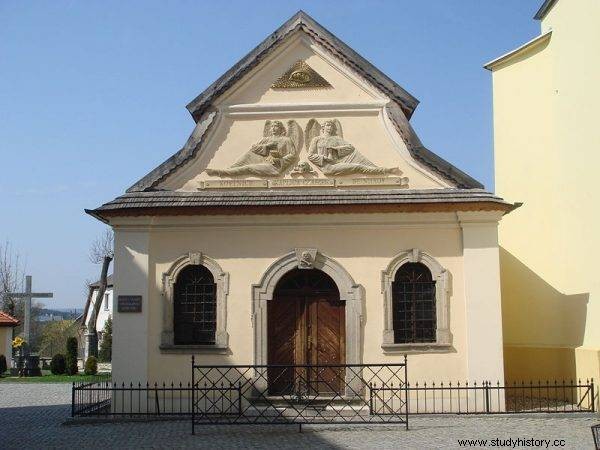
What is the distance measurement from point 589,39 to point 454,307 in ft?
22.1

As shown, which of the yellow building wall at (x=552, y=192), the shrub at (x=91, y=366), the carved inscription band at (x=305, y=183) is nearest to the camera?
the carved inscription band at (x=305, y=183)

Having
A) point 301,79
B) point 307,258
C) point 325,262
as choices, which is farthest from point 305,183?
point 301,79

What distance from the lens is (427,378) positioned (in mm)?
16266

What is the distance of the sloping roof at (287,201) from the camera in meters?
16.4

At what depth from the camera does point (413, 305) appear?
1672 centimetres

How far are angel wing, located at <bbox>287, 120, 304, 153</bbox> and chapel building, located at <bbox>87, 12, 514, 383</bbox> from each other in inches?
0.9

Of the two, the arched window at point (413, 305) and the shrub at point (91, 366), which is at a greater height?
the arched window at point (413, 305)

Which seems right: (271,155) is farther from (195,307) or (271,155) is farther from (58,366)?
(58,366)

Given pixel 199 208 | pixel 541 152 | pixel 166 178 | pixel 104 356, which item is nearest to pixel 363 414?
pixel 199 208

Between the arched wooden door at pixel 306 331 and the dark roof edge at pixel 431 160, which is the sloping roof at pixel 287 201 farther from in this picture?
the arched wooden door at pixel 306 331

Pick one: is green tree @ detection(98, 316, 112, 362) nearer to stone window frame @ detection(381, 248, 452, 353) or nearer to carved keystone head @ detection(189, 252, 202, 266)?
carved keystone head @ detection(189, 252, 202, 266)

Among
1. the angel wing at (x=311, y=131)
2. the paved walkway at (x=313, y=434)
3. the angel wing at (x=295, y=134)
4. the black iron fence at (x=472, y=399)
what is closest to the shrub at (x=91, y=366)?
the paved walkway at (x=313, y=434)

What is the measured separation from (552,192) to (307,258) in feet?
23.0

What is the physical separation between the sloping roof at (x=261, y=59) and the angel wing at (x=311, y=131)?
59.6 inches
